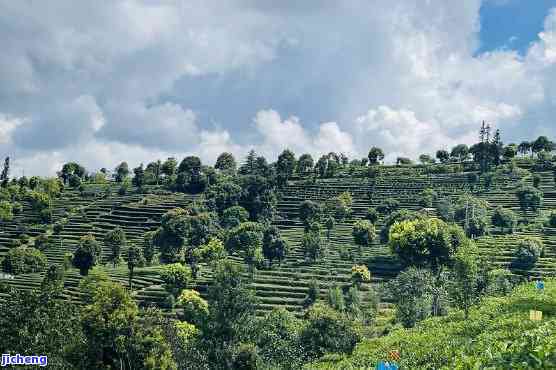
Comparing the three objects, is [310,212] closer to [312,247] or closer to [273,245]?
[312,247]

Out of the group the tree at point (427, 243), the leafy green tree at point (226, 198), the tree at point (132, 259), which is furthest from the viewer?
the leafy green tree at point (226, 198)

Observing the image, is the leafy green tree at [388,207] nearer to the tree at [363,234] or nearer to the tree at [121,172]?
the tree at [363,234]

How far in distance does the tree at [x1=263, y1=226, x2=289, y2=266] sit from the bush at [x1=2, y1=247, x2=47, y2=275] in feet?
143

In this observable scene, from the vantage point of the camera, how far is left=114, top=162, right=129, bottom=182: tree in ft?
637

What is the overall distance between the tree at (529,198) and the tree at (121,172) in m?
130

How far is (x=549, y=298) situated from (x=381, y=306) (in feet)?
142

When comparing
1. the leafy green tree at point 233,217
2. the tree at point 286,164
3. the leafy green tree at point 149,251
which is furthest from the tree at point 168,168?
the leafy green tree at point 149,251

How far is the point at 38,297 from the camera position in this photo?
45219 millimetres

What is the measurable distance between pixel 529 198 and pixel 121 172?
133906 mm

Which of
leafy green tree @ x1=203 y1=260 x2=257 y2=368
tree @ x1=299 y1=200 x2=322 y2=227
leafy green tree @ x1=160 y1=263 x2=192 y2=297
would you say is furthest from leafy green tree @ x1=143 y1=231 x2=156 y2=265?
leafy green tree @ x1=203 y1=260 x2=257 y2=368

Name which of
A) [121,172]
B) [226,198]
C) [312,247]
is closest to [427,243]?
[312,247]

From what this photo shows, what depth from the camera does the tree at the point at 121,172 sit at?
637ft

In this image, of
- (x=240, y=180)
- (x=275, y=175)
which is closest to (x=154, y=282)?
(x=240, y=180)

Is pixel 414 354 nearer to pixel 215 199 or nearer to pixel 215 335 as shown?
pixel 215 335
